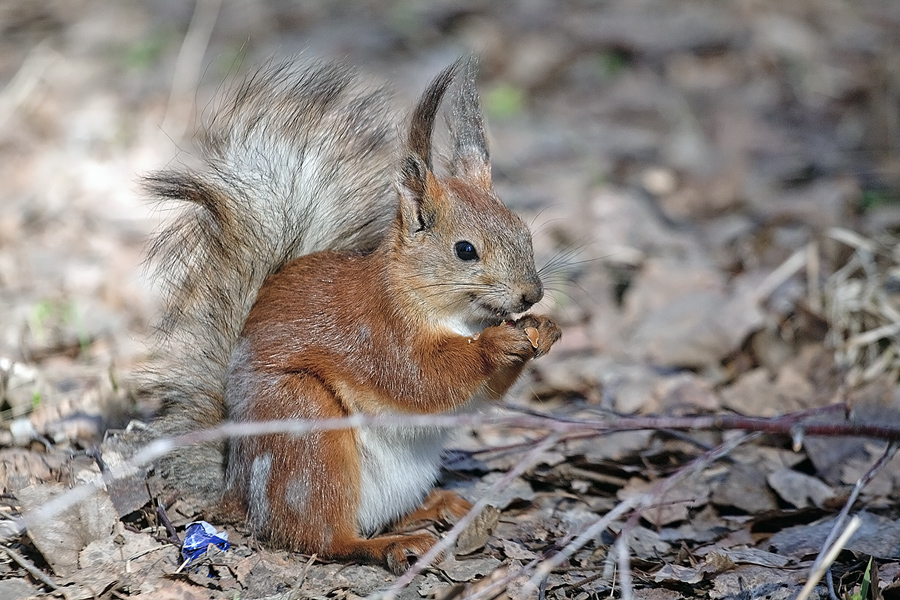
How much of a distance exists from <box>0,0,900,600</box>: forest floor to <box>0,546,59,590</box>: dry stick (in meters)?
0.01

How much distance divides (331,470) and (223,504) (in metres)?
0.45

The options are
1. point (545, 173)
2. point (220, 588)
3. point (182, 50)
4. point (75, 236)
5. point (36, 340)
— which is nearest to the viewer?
point (220, 588)

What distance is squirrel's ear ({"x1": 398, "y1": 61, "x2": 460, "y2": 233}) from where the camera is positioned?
268 cm

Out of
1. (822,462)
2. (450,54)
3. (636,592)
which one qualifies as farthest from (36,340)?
(450,54)

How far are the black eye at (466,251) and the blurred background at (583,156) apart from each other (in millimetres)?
517

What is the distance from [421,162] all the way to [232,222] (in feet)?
2.10

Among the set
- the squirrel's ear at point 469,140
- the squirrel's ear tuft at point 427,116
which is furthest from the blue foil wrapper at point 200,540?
the squirrel's ear at point 469,140

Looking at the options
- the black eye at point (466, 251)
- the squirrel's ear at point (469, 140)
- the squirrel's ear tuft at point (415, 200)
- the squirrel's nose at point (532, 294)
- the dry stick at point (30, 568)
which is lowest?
the dry stick at point (30, 568)

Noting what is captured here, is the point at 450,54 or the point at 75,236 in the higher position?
the point at 450,54

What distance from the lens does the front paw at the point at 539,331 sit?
2729 mm

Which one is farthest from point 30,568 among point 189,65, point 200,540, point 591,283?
point 189,65

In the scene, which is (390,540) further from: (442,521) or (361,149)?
(361,149)

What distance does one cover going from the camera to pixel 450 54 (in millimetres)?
7734

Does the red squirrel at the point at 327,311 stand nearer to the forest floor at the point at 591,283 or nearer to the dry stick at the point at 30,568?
the forest floor at the point at 591,283
